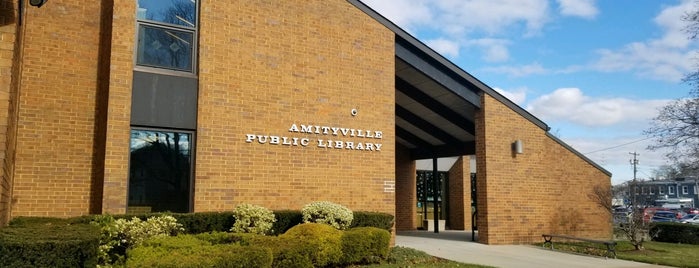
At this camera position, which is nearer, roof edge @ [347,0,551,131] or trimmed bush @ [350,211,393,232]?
trimmed bush @ [350,211,393,232]

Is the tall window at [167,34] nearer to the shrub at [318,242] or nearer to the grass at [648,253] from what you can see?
the shrub at [318,242]

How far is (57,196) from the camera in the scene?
33.6ft

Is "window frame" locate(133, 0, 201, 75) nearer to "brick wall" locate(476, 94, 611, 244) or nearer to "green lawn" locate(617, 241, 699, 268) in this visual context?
"brick wall" locate(476, 94, 611, 244)

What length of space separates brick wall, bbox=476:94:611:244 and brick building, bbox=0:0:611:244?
6cm

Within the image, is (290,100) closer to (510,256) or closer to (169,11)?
(169,11)

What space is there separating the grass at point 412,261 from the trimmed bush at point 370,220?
58 centimetres

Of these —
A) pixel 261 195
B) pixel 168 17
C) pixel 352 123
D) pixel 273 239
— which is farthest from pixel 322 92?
pixel 273 239

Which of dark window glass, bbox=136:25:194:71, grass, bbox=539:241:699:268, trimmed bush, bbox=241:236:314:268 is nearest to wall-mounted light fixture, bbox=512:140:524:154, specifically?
grass, bbox=539:241:699:268

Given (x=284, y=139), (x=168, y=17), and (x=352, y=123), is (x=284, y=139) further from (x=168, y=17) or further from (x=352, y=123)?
(x=168, y=17)

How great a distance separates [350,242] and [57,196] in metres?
5.48

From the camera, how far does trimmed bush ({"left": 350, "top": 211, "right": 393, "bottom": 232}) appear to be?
1156cm

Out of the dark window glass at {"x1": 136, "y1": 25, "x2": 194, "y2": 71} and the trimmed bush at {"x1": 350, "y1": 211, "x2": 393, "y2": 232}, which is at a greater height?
the dark window glass at {"x1": 136, "y1": 25, "x2": 194, "y2": 71}

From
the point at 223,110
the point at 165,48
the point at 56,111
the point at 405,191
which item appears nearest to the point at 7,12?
the point at 56,111

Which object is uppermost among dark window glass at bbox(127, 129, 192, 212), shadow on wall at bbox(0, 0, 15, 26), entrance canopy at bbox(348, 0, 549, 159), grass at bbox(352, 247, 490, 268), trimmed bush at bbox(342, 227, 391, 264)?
entrance canopy at bbox(348, 0, 549, 159)
